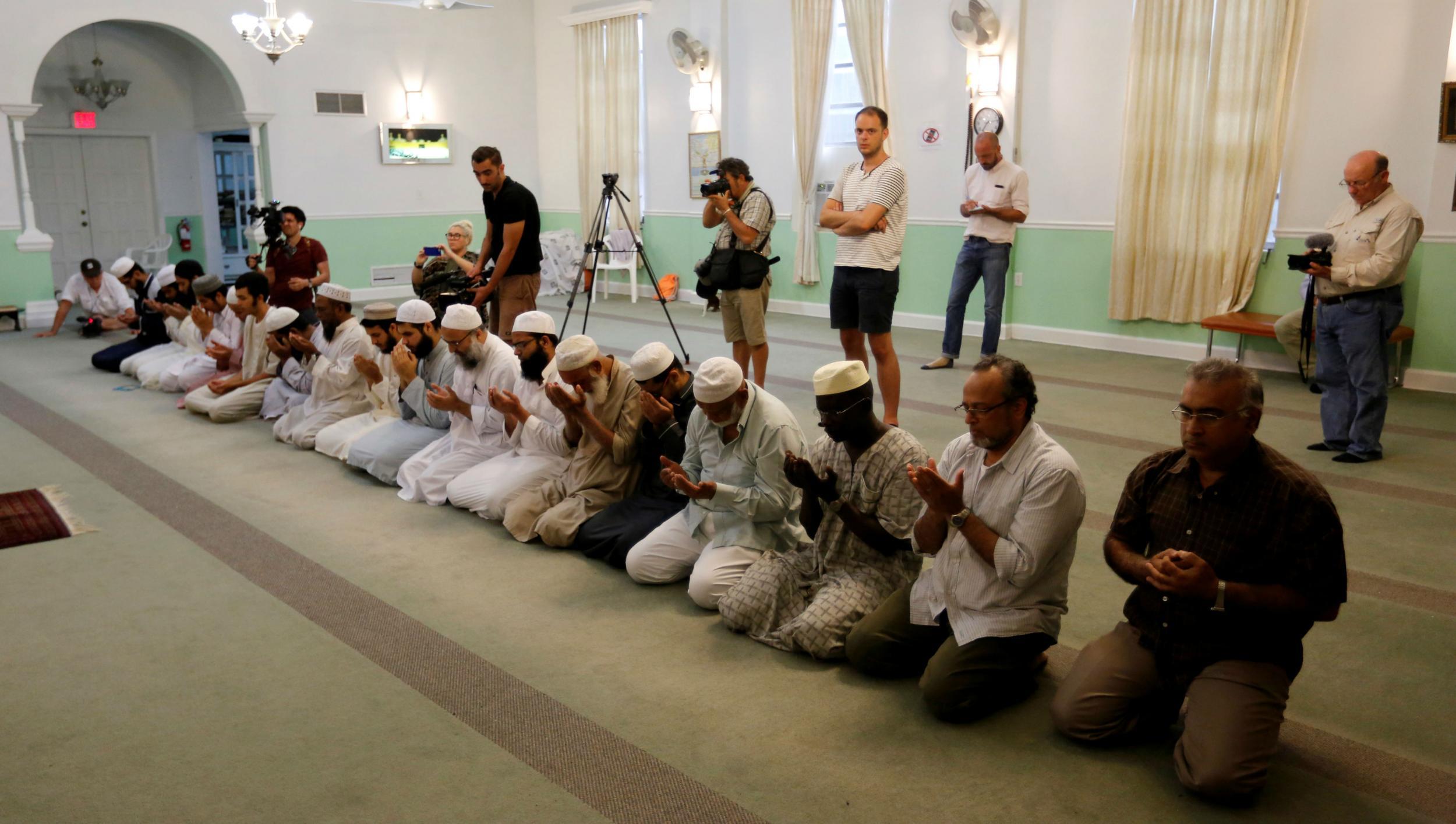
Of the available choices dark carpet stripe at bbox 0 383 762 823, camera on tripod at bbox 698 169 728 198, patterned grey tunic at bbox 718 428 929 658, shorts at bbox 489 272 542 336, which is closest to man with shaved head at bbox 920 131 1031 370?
camera on tripod at bbox 698 169 728 198

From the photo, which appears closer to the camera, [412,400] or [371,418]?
[412,400]

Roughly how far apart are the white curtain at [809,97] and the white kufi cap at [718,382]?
6.65m

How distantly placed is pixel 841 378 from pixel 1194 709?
1.18 metres

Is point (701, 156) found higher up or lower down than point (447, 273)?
higher up

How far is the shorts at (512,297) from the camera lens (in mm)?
5719

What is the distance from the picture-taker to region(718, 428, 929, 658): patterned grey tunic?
3.02 m

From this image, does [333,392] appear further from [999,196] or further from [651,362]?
[999,196]

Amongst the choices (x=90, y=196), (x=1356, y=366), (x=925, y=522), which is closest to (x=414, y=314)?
(x=925, y=522)

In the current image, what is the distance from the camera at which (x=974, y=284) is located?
291 inches

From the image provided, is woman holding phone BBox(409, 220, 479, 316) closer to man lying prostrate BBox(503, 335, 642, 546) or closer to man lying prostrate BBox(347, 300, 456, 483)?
man lying prostrate BBox(347, 300, 456, 483)

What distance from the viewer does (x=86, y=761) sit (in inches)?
103

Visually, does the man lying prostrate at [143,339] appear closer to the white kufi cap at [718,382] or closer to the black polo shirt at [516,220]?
the black polo shirt at [516,220]

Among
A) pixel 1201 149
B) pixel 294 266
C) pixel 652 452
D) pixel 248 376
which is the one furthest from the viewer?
pixel 1201 149

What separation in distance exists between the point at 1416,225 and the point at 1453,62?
192cm
